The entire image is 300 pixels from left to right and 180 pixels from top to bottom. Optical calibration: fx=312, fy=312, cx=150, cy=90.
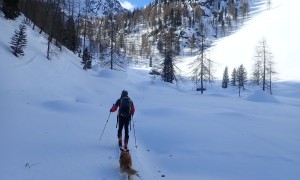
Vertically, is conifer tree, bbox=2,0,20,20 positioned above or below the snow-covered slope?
below

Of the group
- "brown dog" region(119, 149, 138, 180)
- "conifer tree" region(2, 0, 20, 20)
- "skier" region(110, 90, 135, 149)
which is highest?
"conifer tree" region(2, 0, 20, 20)

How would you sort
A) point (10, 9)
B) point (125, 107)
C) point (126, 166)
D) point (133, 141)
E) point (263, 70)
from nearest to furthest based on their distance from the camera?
1. point (126, 166)
2. point (125, 107)
3. point (133, 141)
4. point (10, 9)
5. point (263, 70)

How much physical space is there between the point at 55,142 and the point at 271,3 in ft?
558

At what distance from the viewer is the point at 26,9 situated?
47.6 m

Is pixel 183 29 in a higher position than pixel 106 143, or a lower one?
higher

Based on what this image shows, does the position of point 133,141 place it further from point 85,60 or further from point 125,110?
point 85,60

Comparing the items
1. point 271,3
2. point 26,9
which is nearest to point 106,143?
point 26,9

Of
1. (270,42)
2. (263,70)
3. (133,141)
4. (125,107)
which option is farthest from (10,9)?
(270,42)

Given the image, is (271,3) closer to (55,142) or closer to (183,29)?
(183,29)

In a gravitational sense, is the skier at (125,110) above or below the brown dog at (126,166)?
above

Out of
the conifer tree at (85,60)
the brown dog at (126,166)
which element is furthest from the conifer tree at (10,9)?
the brown dog at (126,166)

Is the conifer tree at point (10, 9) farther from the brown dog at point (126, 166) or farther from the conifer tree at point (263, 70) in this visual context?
the conifer tree at point (263, 70)

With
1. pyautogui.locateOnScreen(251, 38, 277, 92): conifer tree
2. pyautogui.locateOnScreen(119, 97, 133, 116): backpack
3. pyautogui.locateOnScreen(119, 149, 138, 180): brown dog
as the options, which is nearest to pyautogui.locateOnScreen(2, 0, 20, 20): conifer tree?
pyautogui.locateOnScreen(119, 97, 133, 116): backpack

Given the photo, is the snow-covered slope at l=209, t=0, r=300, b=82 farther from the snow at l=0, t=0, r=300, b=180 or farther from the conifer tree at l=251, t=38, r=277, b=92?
the snow at l=0, t=0, r=300, b=180
